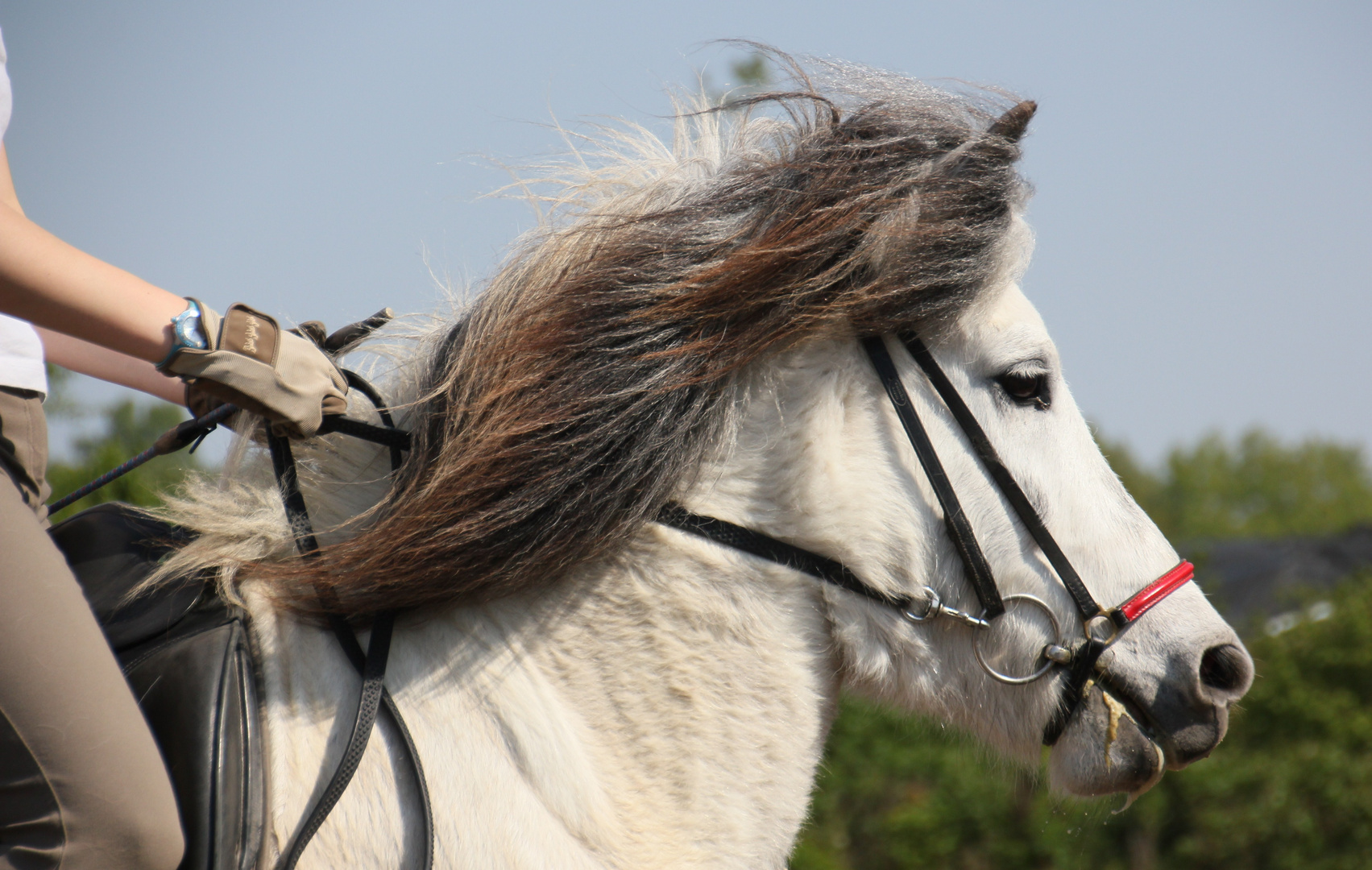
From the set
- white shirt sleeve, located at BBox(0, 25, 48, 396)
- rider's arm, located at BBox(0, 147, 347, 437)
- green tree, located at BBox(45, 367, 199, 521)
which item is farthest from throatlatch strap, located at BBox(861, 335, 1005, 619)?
green tree, located at BBox(45, 367, 199, 521)

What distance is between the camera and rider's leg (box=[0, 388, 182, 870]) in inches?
50.4

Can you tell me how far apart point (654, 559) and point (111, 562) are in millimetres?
978

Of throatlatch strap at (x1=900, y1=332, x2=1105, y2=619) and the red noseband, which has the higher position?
throatlatch strap at (x1=900, y1=332, x2=1105, y2=619)

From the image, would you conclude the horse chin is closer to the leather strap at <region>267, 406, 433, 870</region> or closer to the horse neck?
the horse neck

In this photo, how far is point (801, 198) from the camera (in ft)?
5.96

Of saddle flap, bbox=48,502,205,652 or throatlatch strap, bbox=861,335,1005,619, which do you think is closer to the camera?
saddle flap, bbox=48,502,205,652

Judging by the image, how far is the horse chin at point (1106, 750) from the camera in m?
1.91

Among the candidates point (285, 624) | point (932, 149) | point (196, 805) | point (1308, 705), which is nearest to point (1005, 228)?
point (932, 149)

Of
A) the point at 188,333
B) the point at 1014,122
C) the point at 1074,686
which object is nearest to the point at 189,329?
the point at 188,333

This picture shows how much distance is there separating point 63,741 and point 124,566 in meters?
0.47

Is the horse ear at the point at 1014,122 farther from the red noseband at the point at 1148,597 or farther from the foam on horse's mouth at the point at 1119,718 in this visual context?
the foam on horse's mouth at the point at 1119,718

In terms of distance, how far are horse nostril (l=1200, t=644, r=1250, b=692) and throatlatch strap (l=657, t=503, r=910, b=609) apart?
0.68m

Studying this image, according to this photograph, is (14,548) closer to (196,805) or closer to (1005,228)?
(196,805)

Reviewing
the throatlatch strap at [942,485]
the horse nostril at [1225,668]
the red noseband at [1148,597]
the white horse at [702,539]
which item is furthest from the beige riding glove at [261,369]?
the horse nostril at [1225,668]
